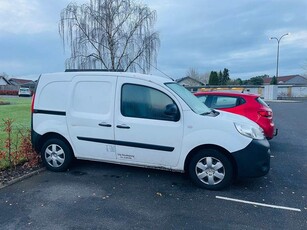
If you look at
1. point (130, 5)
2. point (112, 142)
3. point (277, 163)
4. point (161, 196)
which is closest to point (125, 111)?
point (112, 142)

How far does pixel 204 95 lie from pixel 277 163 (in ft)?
9.62

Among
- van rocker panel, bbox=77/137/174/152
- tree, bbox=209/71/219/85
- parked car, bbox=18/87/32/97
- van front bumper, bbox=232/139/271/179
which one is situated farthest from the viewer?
tree, bbox=209/71/219/85

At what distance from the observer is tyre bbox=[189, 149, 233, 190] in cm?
417

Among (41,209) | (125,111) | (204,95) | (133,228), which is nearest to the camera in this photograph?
(133,228)

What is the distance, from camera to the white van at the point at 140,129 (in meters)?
4.16

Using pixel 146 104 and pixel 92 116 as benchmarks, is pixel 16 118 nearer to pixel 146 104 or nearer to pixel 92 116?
pixel 92 116

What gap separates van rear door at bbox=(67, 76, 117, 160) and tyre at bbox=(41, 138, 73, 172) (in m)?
0.23

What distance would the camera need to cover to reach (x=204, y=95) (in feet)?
25.8

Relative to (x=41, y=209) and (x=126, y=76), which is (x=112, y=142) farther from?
(x=41, y=209)

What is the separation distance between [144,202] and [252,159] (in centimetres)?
182

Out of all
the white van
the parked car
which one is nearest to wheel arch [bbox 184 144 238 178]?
the white van

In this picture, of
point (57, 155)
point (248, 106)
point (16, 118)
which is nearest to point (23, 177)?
point (57, 155)

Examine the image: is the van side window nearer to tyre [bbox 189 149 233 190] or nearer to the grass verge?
tyre [bbox 189 149 233 190]

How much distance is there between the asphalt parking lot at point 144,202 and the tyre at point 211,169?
0.48 feet
